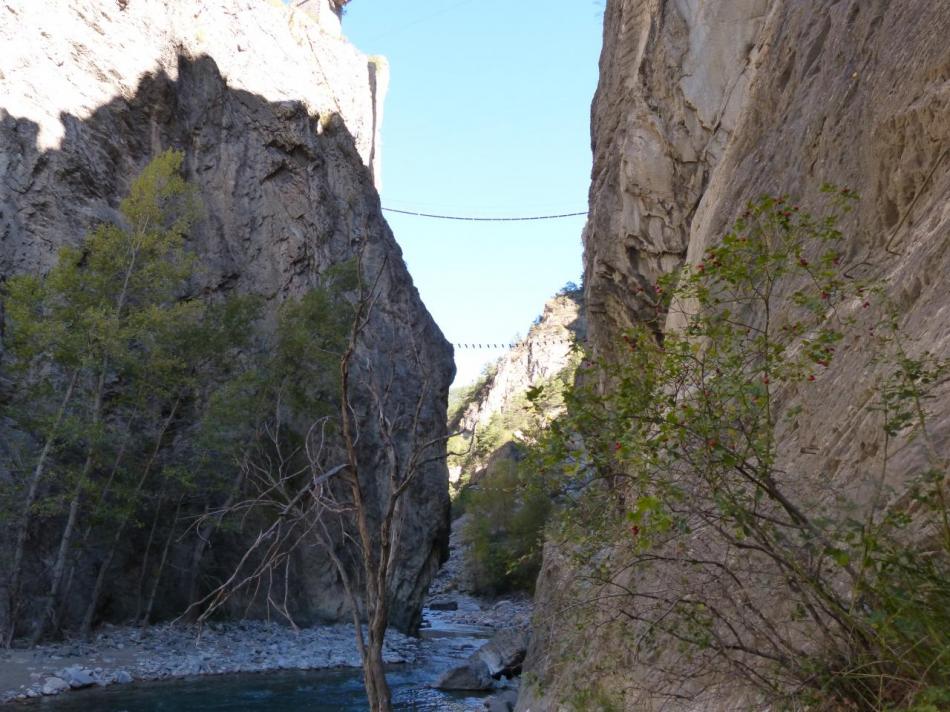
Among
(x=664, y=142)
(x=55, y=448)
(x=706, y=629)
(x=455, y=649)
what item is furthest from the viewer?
(x=455, y=649)

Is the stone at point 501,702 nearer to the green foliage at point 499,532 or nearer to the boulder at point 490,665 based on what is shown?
the boulder at point 490,665

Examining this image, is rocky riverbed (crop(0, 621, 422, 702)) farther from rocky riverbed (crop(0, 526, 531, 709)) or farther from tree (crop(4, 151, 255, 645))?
tree (crop(4, 151, 255, 645))

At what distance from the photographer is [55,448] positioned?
1697 cm

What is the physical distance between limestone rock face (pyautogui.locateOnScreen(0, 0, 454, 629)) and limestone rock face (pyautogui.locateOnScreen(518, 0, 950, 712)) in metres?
→ 10.0

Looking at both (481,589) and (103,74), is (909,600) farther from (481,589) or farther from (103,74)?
(481,589)

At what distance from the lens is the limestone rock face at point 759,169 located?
473 centimetres

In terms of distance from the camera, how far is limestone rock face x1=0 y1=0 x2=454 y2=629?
2159 cm

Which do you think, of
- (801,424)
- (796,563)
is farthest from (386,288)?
(796,563)

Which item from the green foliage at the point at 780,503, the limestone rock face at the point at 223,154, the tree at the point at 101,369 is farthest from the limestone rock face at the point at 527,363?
the green foliage at the point at 780,503

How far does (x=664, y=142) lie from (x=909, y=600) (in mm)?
12616

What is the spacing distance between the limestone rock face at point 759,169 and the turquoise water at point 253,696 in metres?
5.02

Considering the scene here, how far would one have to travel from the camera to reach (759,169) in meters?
9.30

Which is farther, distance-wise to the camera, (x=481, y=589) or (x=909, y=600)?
(x=481, y=589)

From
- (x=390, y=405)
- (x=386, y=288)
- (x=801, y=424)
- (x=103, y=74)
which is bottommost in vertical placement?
(x=801, y=424)
